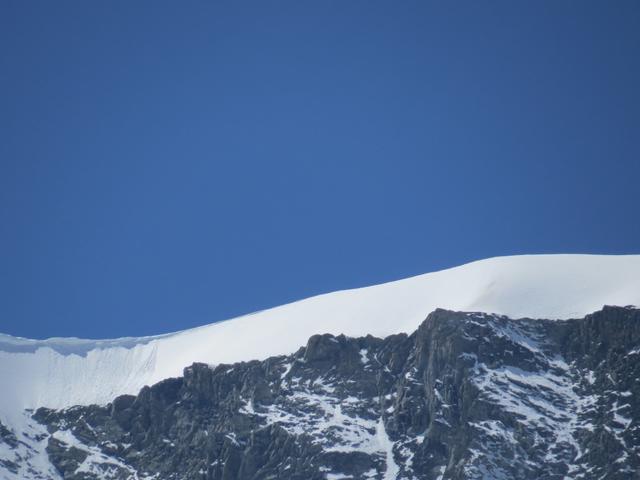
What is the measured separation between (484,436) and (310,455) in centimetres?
2118

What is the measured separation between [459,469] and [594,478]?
14632mm

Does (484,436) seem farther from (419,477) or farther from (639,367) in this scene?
(639,367)

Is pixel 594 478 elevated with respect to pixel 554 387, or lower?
lower

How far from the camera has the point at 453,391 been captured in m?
200

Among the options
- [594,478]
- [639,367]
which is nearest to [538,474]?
[594,478]

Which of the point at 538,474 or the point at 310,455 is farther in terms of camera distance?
the point at 310,455

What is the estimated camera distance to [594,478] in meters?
185

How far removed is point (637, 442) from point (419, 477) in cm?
2437

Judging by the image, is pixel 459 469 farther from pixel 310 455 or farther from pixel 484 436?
pixel 310 455

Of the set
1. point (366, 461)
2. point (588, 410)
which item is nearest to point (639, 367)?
point (588, 410)

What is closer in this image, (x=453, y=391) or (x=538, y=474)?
(x=538, y=474)

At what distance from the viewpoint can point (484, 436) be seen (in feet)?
630

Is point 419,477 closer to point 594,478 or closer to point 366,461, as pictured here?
point 366,461

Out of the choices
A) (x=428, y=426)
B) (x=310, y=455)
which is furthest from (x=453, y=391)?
(x=310, y=455)
